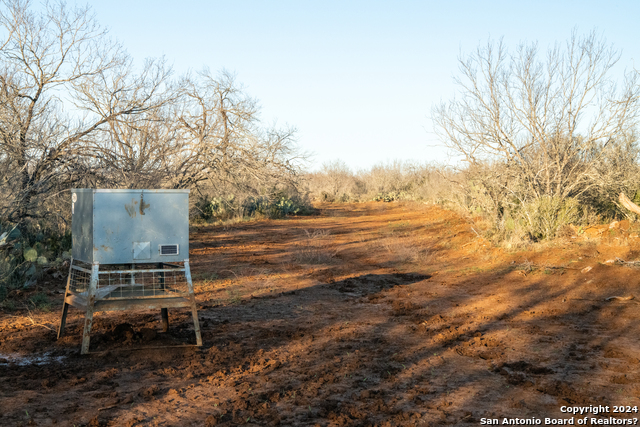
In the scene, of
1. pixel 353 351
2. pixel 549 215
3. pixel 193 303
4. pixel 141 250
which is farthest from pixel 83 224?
pixel 549 215

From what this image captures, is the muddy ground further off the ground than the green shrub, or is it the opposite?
the green shrub

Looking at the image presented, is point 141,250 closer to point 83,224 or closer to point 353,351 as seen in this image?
point 83,224

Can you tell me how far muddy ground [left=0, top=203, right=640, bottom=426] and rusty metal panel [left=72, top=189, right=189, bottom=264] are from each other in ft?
3.19

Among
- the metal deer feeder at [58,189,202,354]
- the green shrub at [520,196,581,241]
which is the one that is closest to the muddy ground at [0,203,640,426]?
the metal deer feeder at [58,189,202,354]

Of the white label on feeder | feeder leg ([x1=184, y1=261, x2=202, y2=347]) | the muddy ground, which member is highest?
the white label on feeder

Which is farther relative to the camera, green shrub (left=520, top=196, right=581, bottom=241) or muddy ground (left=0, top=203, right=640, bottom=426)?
green shrub (left=520, top=196, right=581, bottom=241)

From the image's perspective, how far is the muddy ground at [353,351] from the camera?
144 inches

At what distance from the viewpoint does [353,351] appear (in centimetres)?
516

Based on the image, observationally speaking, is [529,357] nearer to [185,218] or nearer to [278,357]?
[278,357]

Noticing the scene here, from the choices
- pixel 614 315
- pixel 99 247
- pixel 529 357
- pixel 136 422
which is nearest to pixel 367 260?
pixel 614 315

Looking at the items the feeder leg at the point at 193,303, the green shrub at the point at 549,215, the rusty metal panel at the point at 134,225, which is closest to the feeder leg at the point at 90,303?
the rusty metal panel at the point at 134,225

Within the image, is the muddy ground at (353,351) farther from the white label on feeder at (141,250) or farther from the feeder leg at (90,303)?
the white label on feeder at (141,250)

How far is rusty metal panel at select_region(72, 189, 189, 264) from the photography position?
4777 mm

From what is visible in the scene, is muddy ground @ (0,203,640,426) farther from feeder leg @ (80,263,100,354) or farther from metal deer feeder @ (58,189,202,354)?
metal deer feeder @ (58,189,202,354)
